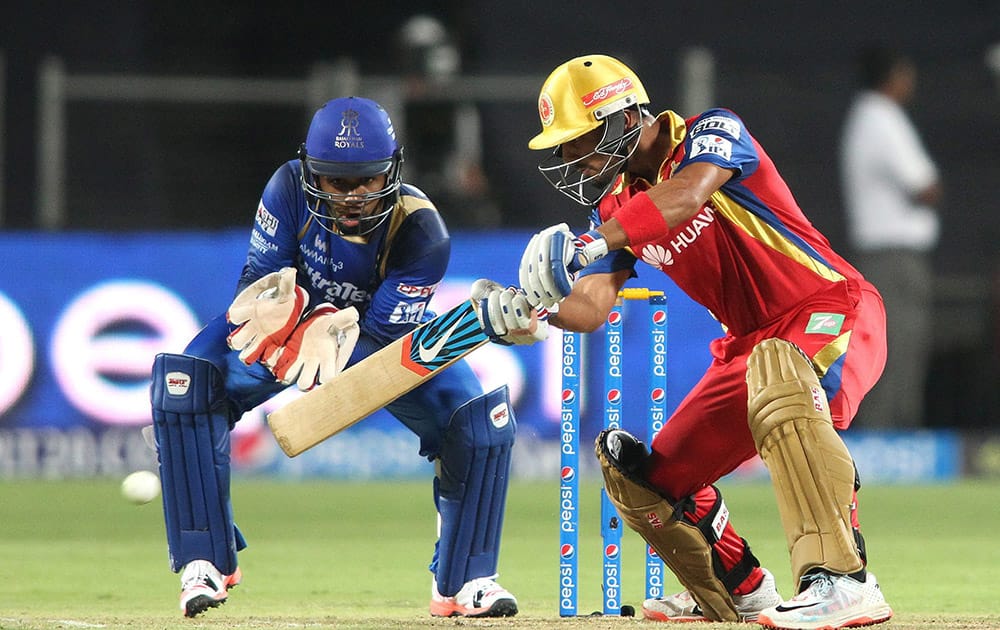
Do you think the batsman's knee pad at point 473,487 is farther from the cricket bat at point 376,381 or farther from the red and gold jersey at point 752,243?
the red and gold jersey at point 752,243

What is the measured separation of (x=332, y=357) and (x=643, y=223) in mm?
1028

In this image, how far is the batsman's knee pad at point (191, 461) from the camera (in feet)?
16.1

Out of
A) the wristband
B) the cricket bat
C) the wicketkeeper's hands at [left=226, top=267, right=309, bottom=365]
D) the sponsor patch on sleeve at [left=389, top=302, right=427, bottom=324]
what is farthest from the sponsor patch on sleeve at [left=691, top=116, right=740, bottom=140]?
the wicketkeeper's hands at [left=226, top=267, right=309, bottom=365]

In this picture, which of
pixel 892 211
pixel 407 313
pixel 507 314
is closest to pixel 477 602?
pixel 407 313

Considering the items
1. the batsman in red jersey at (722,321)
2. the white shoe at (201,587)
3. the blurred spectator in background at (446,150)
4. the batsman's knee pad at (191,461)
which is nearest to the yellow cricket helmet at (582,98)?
the batsman in red jersey at (722,321)

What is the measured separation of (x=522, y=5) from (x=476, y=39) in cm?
49

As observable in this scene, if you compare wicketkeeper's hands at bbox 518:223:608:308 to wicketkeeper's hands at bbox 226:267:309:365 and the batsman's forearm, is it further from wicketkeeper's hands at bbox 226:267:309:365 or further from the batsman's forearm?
wicketkeeper's hands at bbox 226:267:309:365

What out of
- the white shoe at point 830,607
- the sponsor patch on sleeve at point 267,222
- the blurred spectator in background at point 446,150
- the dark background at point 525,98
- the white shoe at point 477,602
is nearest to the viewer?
the white shoe at point 830,607

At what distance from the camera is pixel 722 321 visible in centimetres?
482

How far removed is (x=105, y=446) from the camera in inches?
363

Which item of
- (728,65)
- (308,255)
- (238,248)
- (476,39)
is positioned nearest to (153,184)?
(238,248)

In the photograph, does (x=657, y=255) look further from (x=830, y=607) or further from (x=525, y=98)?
(x=525, y=98)

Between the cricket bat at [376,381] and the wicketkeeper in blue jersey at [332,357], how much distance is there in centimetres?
27

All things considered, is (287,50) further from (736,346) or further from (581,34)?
(736,346)
